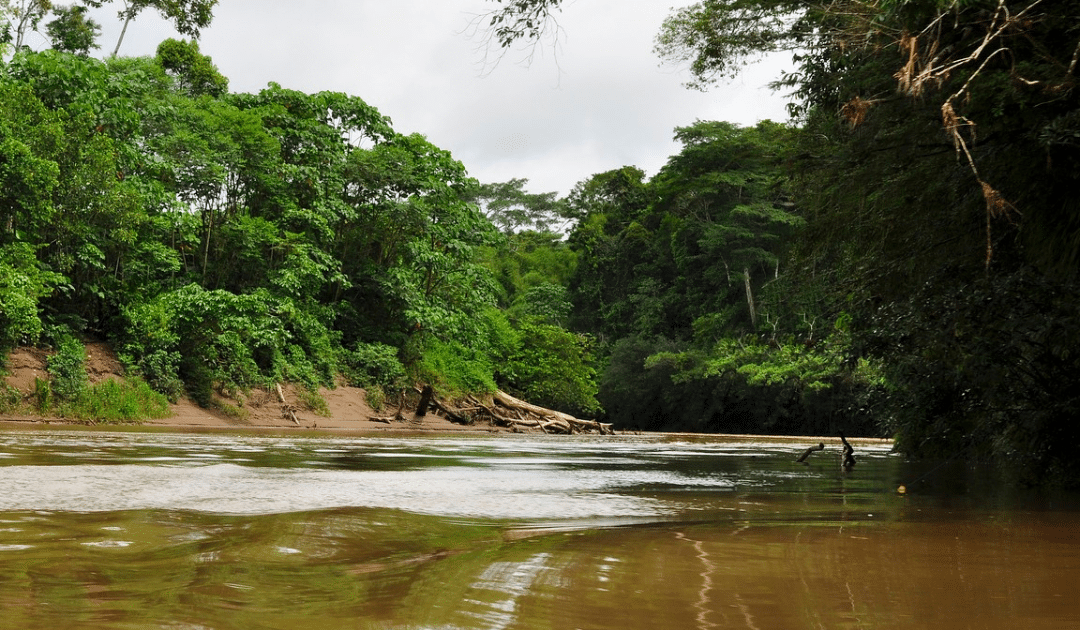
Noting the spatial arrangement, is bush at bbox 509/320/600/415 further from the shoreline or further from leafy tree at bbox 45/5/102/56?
leafy tree at bbox 45/5/102/56

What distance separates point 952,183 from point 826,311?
2825 millimetres

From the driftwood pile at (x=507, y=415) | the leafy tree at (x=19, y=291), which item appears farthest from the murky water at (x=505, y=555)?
the driftwood pile at (x=507, y=415)

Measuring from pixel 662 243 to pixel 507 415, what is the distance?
2074 cm

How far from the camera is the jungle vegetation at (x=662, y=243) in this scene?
5.92 meters

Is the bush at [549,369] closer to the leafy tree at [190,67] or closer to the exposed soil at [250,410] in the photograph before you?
the exposed soil at [250,410]

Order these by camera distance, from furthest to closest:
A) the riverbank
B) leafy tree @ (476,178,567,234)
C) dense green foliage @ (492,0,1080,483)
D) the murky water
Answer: leafy tree @ (476,178,567,234), the riverbank, dense green foliage @ (492,0,1080,483), the murky water

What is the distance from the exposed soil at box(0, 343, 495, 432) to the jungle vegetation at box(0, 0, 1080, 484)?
523 millimetres

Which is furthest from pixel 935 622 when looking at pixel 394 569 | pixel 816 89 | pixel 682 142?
pixel 682 142

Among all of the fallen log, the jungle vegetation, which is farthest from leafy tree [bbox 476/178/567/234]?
the fallen log

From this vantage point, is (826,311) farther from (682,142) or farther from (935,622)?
(682,142)

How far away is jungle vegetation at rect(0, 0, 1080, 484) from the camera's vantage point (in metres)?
5.92

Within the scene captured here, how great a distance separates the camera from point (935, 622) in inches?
88.1

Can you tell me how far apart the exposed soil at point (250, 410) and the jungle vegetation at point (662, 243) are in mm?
523

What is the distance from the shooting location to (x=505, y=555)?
129 inches
